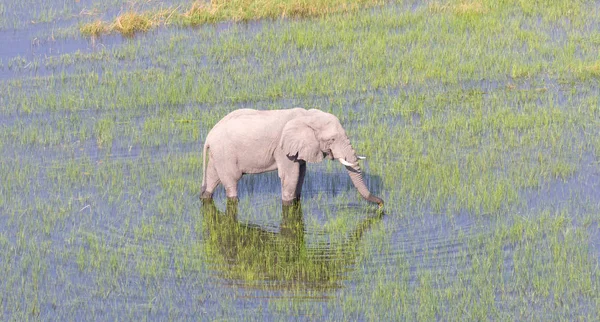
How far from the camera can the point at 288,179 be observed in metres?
11.8

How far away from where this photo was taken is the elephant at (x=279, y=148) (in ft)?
37.4

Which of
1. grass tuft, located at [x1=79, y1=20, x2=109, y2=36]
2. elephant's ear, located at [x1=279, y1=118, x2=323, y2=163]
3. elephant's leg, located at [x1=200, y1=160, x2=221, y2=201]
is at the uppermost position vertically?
elephant's ear, located at [x1=279, y1=118, x2=323, y2=163]

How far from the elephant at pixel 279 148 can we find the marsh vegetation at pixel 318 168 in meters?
0.32

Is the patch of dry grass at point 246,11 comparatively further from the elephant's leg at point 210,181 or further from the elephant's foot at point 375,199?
the elephant's foot at point 375,199

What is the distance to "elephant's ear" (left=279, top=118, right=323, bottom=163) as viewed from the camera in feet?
37.3

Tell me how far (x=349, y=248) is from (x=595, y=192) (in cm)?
268

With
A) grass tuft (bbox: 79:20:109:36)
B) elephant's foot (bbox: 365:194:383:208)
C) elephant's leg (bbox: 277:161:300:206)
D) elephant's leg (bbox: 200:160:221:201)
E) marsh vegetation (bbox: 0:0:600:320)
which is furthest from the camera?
grass tuft (bbox: 79:20:109:36)

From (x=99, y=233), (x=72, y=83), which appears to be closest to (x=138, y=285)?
(x=99, y=233)

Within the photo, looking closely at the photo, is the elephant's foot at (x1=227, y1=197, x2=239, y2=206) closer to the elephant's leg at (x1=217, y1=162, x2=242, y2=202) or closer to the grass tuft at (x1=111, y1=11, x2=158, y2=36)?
the elephant's leg at (x1=217, y1=162, x2=242, y2=202)

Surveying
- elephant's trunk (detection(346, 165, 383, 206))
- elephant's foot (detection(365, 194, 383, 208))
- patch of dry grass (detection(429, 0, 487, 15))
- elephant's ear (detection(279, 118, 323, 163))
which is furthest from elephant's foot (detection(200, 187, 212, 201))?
patch of dry grass (detection(429, 0, 487, 15))

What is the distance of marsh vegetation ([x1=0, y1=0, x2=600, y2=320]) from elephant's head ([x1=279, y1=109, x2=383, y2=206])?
578mm

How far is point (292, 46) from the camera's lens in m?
17.8

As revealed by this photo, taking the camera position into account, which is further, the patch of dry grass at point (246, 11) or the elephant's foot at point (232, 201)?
the patch of dry grass at point (246, 11)

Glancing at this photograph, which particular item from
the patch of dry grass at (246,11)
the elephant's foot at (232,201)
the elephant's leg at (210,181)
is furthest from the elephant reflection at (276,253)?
the patch of dry grass at (246,11)
